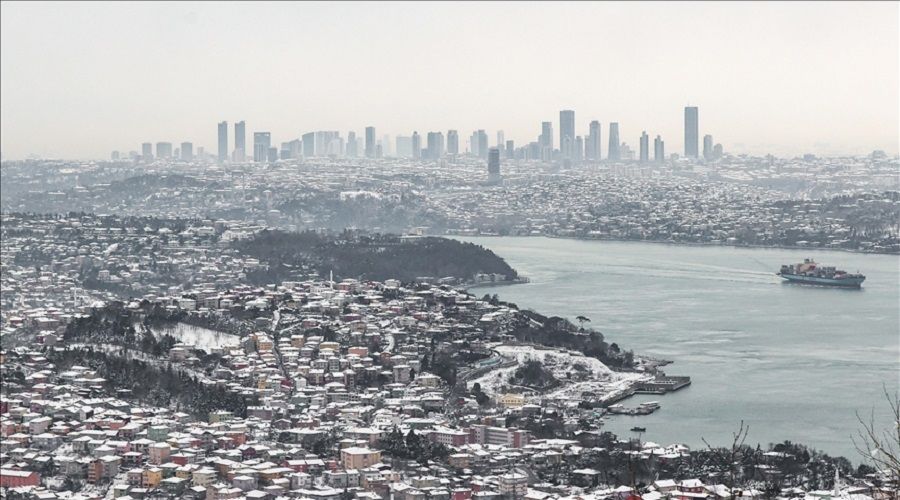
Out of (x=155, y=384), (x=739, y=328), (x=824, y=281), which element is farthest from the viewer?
(x=824, y=281)

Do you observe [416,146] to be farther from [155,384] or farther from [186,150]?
[155,384]

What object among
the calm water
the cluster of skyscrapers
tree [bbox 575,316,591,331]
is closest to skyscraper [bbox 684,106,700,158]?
the cluster of skyscrapers

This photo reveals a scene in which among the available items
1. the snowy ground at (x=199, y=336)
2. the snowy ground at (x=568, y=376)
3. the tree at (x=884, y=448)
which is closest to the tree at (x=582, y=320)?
the snowy ground at (x=568, y=376)

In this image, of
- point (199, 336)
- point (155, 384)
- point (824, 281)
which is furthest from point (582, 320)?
point (824, 281)

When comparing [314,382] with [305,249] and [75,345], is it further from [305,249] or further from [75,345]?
[305,249]

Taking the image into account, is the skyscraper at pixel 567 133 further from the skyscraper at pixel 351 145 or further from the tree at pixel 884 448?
the tree at pixel 884 448

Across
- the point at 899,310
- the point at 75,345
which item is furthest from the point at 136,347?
the point at 899,310

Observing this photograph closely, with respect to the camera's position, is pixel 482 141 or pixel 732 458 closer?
pixel 732 458
